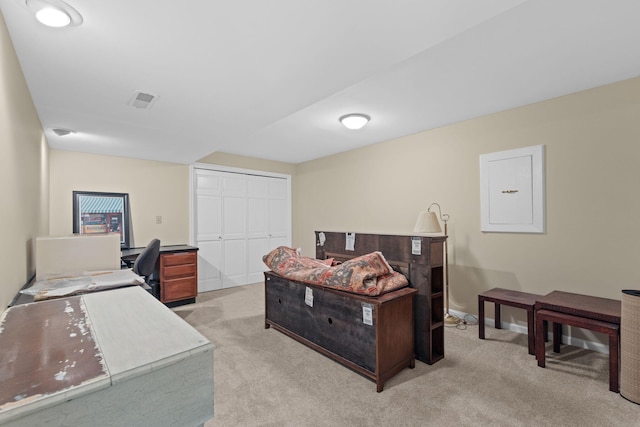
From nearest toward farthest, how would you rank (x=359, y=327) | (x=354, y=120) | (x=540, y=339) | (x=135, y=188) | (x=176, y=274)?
(x=359, y=327), (x=540, y=339), (x=354, y=120), (x=176, y=274), (x=135, y=188)

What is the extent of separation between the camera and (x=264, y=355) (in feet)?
8.85

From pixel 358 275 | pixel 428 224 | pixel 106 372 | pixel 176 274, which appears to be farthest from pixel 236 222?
pixel 106 372

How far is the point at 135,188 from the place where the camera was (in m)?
4.49

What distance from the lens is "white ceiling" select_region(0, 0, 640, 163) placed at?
147cm

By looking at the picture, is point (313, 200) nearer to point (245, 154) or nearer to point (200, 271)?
point (245, 154)

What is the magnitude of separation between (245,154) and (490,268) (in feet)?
13.7

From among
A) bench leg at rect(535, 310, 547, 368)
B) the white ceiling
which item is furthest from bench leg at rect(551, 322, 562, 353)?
the white ceiling

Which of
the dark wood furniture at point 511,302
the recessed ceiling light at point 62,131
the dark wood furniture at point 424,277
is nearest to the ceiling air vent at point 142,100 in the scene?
the recessed ceiling light at point 62,131

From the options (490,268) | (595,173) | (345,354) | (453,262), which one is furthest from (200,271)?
(595,173)

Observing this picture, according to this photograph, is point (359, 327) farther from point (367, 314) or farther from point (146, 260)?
point (146, 260)

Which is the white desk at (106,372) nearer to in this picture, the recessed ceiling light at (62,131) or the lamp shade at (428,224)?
the lamp shade at (428,224)

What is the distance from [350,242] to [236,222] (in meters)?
3.00

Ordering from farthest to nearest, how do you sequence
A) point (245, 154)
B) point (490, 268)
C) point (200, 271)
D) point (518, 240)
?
point (245, 154)
point (200, 271)
point (490, 268)
point (518, 240)

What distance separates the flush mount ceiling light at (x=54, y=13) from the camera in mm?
1376
